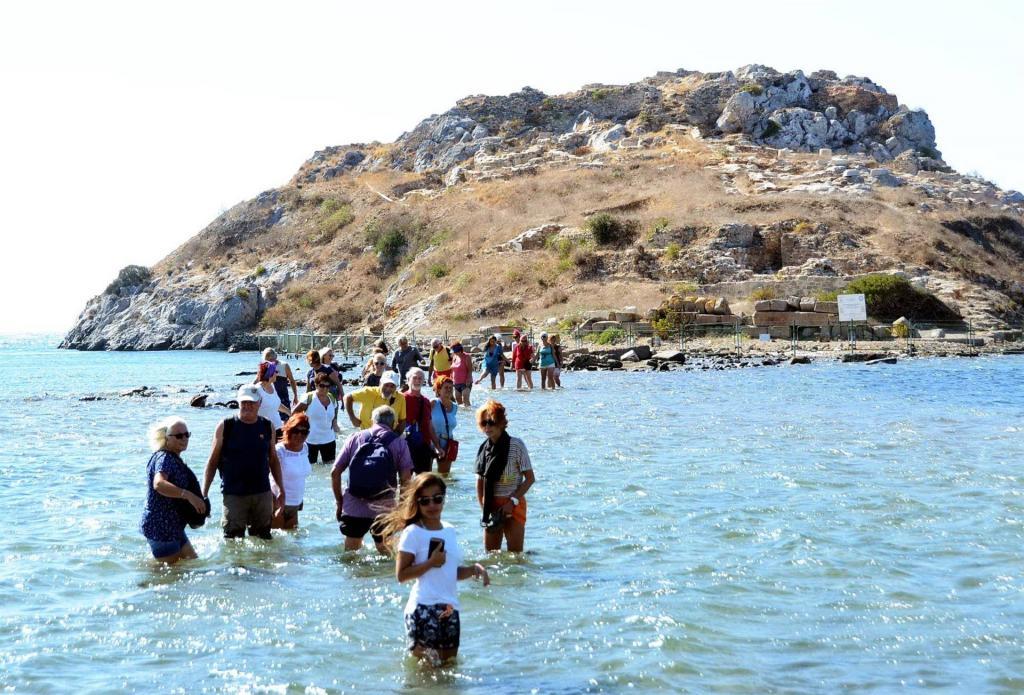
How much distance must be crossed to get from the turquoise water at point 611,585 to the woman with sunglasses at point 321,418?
519 mm

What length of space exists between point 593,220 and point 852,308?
19.2 m

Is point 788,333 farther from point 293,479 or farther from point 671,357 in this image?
point 293,479

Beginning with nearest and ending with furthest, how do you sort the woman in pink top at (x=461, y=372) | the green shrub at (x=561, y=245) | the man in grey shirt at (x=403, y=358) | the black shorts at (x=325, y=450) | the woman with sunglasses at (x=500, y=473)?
1. the woman with sunglasses at (x=500, y=473)
2. the black shorts at (x=325, y=450)
3. the man in grey shirt at (x=403, y=358)
4. the woman in pink top at (x=461, y=372)
5. the green shrub at (x=561, y=245)

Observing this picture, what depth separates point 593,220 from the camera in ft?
190

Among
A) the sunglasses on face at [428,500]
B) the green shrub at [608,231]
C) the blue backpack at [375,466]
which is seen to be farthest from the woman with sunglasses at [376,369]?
the green shrub at [608,231]

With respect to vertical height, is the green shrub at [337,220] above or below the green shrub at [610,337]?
above

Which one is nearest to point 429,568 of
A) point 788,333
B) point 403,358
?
point 403,358

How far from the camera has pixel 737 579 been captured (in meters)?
8.42

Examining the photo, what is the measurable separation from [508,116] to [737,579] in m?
97.1

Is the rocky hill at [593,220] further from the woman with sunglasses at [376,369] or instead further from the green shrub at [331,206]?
the woman with sunglasses at [376,369]

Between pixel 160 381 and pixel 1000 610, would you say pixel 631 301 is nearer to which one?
pixel 160 381

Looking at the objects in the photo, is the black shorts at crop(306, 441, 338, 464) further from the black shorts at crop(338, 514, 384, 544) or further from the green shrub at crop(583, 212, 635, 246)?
the green shrub at crop(583, 212, 635, 246)

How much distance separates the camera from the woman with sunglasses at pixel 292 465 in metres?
9.70

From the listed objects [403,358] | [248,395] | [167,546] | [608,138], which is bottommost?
[167,546]
